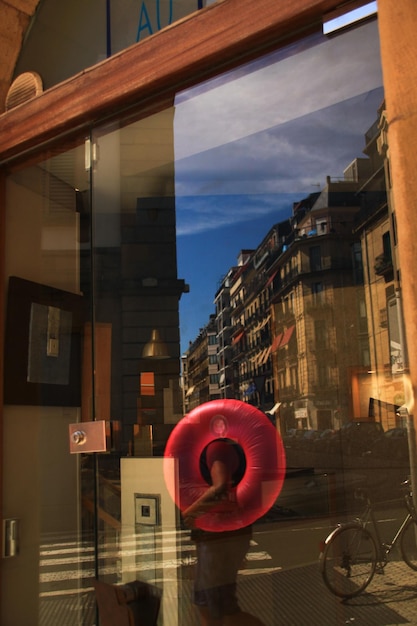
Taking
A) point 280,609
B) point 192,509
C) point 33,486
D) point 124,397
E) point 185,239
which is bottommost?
point 280,609

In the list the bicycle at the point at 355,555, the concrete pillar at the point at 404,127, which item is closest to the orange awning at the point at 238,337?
the bicycle at the point at 355,555

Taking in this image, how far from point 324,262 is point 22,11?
388 centimetres

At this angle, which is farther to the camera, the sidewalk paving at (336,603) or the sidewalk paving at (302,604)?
the sidewalk paving at (336,603)

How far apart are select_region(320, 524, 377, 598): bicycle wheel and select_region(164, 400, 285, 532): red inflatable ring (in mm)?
458

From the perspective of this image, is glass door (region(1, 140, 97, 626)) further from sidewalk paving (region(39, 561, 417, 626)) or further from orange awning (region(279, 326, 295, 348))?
orange awning (region(279, 326, 295, 348))

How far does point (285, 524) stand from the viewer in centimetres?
452

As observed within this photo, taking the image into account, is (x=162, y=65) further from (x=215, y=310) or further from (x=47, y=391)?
(x=215, y=310)

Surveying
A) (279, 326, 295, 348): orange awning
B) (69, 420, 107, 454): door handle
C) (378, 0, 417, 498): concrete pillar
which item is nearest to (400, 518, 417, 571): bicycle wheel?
(69, 420, 107, 454): door handle

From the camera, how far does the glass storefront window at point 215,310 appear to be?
2.36m

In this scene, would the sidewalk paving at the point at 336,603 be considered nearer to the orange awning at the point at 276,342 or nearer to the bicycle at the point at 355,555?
the bicycle at the point at 355,555

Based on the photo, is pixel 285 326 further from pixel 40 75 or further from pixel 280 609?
pixel 40 75

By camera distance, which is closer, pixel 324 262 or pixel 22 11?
pixel 22 11

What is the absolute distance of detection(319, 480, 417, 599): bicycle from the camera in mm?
2929

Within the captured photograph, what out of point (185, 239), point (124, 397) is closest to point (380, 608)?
point (124, 397)
